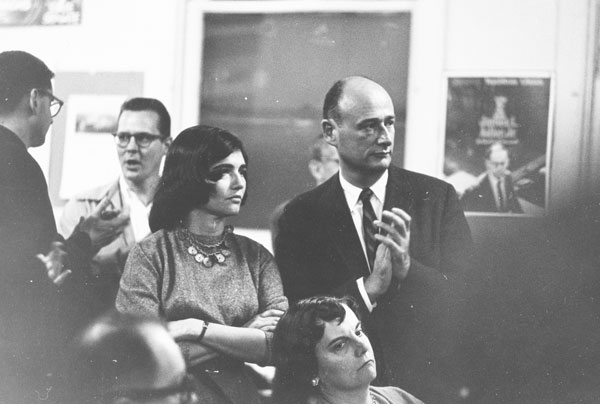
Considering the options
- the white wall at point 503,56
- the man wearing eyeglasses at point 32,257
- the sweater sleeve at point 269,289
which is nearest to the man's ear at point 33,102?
the man wearing eyeglasses at point 32,257

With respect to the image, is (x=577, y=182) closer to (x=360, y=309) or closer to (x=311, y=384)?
(x=360, y=309)

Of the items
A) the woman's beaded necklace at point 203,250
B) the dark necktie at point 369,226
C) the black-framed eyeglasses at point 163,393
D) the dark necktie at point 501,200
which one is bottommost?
the black-framed eyeglasses at point 163,393

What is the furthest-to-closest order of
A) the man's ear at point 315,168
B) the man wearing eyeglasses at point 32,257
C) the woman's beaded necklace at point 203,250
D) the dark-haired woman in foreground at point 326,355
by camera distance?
the man wearing eyeglasses at point 32,257 → the man's ear at point 315,168 → the woman's beaded necklace at point 203,250 → the dark-haired woman in foreground at point 326,355

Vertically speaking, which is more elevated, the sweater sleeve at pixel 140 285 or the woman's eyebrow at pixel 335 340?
the sweater sleeve at pixel 140 285

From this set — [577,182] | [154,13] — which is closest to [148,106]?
[154,13]

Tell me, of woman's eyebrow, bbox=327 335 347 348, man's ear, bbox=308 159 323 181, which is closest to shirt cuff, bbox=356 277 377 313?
woman's eyebrow, bbox=327 335 347 348

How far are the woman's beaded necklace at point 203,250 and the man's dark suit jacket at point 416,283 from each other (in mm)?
216

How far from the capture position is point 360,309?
7.72 feet

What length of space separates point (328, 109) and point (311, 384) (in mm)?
790

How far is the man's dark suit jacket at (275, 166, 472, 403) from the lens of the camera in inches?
93.0

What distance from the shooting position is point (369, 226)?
7.86 feet

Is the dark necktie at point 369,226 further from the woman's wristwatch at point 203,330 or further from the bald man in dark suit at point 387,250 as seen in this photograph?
the woman's wristwatch at point 203,330

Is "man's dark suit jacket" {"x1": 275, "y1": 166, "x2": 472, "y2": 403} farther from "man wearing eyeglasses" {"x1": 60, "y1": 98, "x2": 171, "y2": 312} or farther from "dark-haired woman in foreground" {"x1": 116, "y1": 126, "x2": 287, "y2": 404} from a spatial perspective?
"man wearing eyeglasses" {"x1": 60, "y1": 98, "x2": 171, "y2": 312}

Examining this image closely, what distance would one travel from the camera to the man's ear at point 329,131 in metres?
2.38
